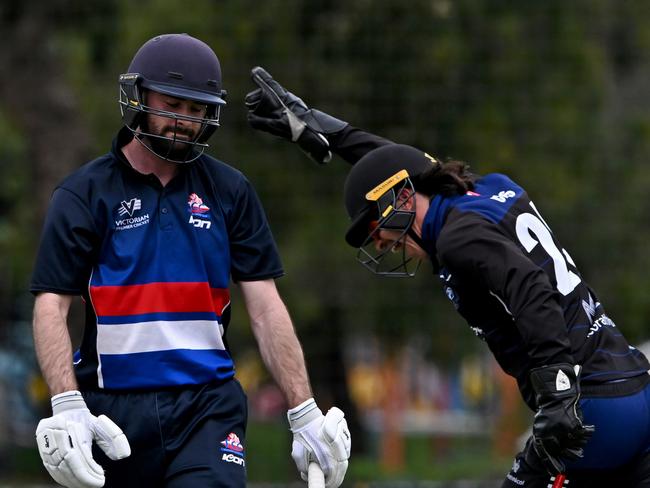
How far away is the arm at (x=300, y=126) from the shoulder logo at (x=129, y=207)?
1057 millimetres

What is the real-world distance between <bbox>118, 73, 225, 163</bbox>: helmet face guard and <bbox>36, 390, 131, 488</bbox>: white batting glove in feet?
2.99

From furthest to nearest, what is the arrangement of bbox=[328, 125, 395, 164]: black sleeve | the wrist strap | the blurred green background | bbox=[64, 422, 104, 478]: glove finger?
1. the blurred green background
2. bbox=[328, 125, 395, 164]: black sleeve
3. the wrist strap
4. bbox=[64, 422, 104, 478]: glove finger

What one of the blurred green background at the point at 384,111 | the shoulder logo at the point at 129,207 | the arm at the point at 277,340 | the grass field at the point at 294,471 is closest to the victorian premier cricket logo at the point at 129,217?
the shoulder logo at the point at 129,207

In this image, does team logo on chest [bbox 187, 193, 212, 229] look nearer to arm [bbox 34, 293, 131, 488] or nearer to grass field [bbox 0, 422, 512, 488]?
arm [bbox 34, 293, 131, 488]

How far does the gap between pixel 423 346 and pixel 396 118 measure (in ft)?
10.7

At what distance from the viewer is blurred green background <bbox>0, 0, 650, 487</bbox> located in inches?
473

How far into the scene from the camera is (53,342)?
4402 millimetres

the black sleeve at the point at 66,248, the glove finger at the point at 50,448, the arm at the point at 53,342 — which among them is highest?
the black sleeve at the point at 66,248

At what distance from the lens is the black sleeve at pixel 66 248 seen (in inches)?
175

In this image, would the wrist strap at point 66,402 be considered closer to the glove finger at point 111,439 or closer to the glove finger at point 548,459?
the glove finger at point 111,439

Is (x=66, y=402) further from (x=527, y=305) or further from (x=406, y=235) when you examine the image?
(x=527, y=305)

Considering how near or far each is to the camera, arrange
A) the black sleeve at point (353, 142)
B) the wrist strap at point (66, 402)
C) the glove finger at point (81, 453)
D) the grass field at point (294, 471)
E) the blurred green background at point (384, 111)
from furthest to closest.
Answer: the blurred green background at point (384, 111) < the grass field at point (294, 471) < the black sleeve at point (353, 142) < the wrist strap at point (66, 402) < the glove finger at point (81, 453)

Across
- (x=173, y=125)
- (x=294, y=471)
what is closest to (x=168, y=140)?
(x=173, y=125)

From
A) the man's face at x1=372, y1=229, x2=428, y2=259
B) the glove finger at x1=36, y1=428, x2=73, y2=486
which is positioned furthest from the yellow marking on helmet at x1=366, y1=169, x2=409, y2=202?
the glove finger at x1=36, y1=428, x2=73, y2=486
